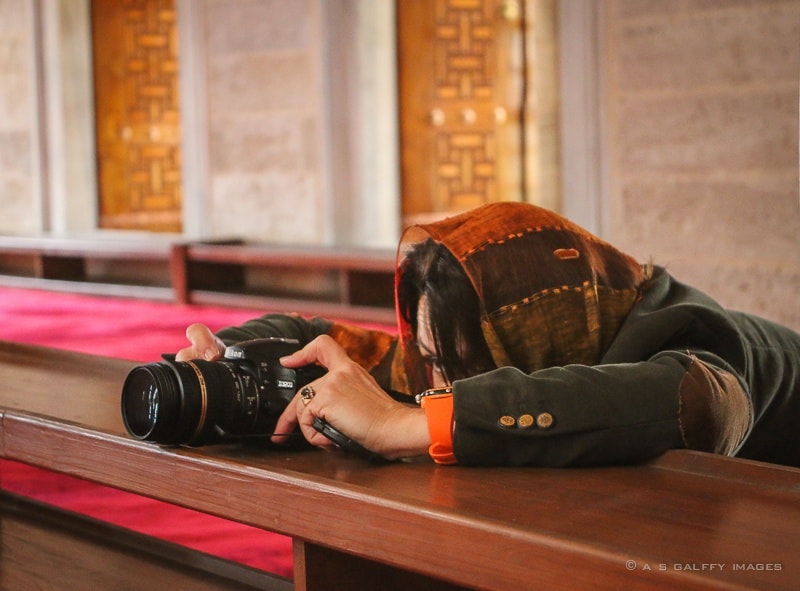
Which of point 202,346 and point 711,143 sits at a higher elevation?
point 711,143

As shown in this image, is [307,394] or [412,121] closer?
[307,394]

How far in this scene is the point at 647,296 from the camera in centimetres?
150

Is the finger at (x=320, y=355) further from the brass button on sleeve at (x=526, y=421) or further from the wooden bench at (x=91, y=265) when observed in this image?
the wooden bench at (x=91, y=265)

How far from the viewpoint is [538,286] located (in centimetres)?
142

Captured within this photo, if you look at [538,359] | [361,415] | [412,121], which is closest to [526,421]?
[361,415]

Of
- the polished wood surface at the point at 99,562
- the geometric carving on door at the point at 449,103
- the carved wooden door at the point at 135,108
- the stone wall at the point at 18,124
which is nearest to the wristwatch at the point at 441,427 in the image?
the polished wood surface at the point at 99,562

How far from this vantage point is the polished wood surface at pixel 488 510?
A: 0.87 meters

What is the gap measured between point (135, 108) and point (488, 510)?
6.30m

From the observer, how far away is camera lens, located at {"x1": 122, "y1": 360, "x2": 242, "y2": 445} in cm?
118

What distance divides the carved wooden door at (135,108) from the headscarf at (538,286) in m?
5.71

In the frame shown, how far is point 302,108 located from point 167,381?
4368 millimetres

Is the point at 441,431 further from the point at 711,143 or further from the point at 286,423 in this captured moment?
the point at 711,143

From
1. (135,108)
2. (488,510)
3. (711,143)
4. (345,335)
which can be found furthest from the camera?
(135,108)

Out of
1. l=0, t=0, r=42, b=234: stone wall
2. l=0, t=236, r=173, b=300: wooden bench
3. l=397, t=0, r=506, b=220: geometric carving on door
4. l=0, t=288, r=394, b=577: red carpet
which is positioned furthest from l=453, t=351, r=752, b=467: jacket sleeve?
l=0, t=0, r=42, b=234: stone wall
